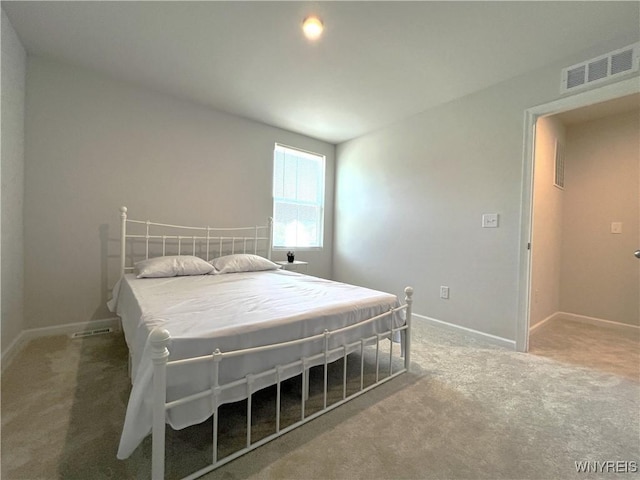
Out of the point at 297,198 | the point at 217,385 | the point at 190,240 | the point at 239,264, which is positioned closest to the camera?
the point at 217,385

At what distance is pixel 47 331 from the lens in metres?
2.51

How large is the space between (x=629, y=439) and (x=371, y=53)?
9.53 ft

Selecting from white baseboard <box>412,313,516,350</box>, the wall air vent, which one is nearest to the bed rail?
white baseboard <box>412,313,516,350</box>

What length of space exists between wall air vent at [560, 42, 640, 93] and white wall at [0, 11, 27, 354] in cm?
420

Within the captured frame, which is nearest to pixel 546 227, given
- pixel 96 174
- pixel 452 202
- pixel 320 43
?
pixel 452 202

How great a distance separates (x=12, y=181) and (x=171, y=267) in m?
1.29

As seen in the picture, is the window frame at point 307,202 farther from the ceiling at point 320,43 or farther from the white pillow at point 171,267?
the white pillow at point 171,267

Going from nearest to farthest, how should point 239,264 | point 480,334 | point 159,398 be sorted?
point 159,398
point 480,334
point 239,264

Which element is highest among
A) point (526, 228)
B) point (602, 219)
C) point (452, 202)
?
point (452, 202)

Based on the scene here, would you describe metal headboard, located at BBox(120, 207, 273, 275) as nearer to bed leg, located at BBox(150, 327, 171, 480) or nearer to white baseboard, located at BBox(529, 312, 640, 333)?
bed leg, located at BBox(150, 327, 171, 480)

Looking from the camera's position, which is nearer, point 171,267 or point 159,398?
point 159,398

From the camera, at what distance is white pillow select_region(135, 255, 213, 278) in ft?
8.05

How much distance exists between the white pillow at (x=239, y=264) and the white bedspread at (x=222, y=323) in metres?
0.54

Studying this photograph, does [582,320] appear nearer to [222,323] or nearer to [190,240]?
[222,323]
